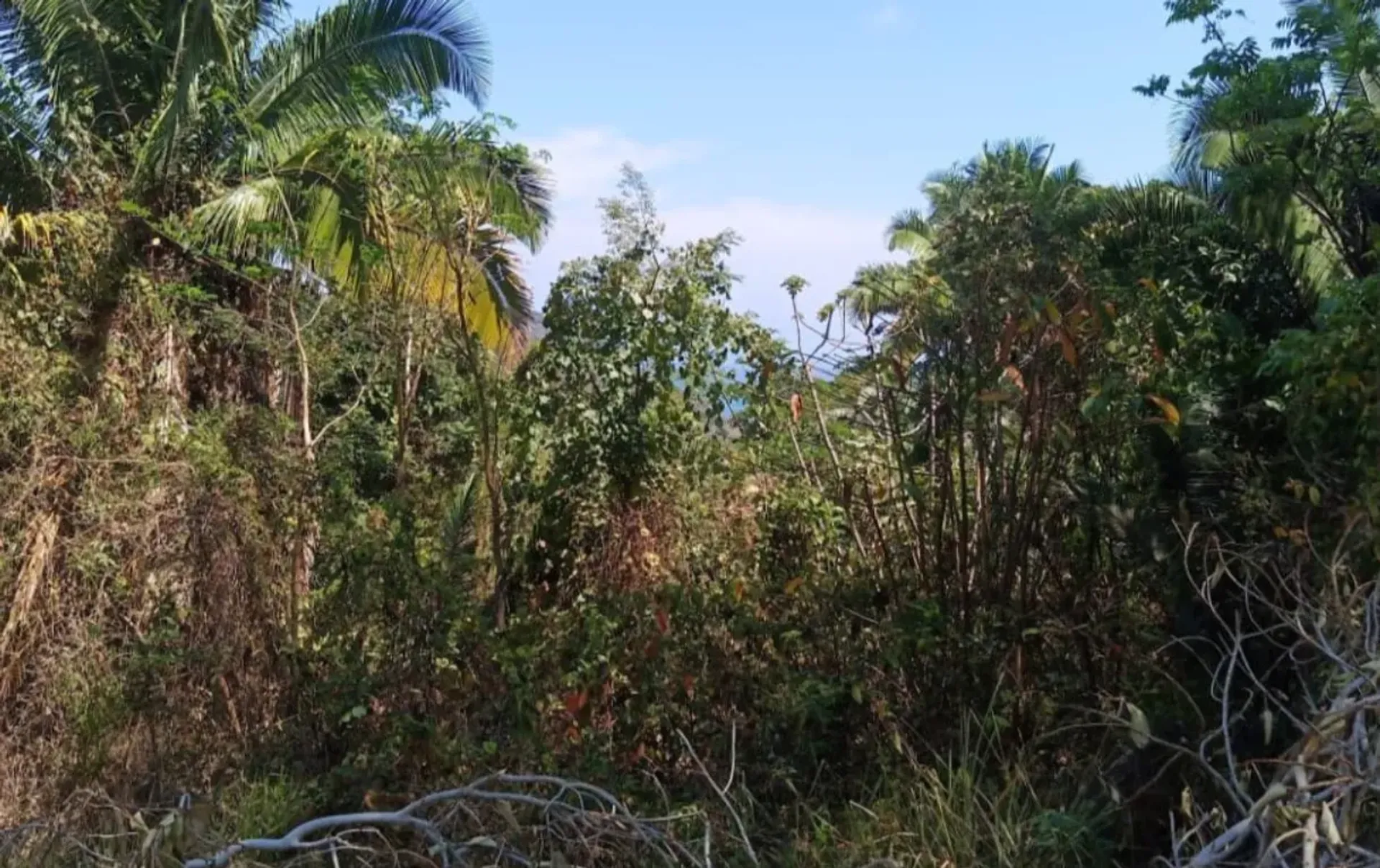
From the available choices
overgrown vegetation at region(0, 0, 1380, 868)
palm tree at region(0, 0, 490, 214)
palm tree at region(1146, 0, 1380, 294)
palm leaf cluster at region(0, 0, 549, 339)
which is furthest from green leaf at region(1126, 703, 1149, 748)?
palm tree at region(0, 0, 490, 214)

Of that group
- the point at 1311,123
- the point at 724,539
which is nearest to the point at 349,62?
the point at 724,539

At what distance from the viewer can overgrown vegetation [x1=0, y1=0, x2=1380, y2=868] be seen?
191 inches

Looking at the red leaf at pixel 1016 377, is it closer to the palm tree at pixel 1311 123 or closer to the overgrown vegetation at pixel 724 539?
the overgrown vegetation at pixel 724 539

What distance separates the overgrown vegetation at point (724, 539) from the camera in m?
4.85

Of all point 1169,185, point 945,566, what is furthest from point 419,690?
point 1169,185

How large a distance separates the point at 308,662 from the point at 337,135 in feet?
16.0

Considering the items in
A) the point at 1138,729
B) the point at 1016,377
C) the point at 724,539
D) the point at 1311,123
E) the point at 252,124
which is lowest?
the point at 1138,729

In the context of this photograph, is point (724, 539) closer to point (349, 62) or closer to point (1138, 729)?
point (1138, 729)

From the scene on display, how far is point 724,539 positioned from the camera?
6824mm

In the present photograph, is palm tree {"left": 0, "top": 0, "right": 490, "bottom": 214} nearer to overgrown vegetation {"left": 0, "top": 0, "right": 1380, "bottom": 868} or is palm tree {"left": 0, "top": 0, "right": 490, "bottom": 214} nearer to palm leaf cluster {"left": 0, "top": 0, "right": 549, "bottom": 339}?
palm leaf cluster {"left": 0, "top": 0, "right": 549, "bottom": 339}

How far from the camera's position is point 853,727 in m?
5.68

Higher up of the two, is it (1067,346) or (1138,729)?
(1067,346)

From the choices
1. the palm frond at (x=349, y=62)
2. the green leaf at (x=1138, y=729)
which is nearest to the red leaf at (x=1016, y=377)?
the green leaf at (x=1138, y=729)

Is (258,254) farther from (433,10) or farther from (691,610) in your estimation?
(691,610)
